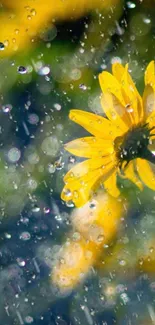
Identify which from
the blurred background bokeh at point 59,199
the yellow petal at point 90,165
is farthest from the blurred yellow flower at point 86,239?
the yellow petal at point 90,165

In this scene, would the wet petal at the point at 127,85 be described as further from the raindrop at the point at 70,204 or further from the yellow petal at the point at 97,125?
the raindrop at the point at 70,204

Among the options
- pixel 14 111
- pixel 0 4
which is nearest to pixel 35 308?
pixel 14 111

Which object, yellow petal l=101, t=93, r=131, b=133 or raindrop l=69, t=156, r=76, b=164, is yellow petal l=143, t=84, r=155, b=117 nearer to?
Result: yellow petal l=101, t=93, r=131, b=133

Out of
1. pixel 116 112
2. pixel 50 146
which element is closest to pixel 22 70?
pixel 50 146

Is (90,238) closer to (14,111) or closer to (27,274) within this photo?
(27,274)

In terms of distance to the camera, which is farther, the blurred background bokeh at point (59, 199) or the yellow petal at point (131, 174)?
the blurred background bokeh at point (59, 199)

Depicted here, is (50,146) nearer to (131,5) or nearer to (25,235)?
(25,235)
